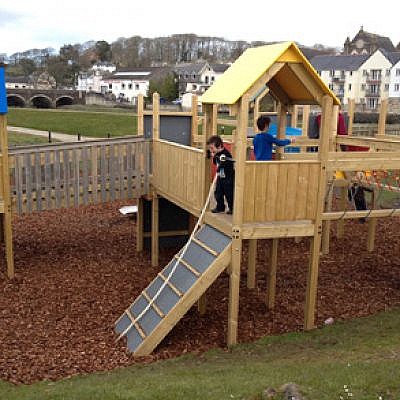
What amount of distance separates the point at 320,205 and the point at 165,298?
2.65 metres

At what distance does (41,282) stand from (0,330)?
221 cm

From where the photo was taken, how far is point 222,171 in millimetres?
7867

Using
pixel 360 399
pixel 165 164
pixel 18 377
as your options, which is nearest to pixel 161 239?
pixel 165 164

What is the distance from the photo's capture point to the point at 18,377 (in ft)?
21.1

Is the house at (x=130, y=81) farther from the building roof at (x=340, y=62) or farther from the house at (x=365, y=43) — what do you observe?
the house at (x=365, y=43)

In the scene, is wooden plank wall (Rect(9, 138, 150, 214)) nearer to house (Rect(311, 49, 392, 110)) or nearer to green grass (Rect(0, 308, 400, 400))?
green grass (Rect(0, 308, 400, 400))

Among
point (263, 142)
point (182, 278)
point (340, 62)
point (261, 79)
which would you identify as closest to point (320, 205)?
point (263, 142)

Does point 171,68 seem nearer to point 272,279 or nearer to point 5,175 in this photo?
point 5,175

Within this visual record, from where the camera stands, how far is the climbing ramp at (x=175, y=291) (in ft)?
23.5

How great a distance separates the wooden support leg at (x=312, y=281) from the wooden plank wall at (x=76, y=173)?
15.5 feet

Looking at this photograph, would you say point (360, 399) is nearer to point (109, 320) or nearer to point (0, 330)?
point (109, 320)

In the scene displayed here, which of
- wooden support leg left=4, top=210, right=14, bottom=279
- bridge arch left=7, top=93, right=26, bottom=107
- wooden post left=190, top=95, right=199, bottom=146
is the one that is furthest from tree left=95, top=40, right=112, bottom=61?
wooden support leg left=4, top=210, right=14, bottom=279

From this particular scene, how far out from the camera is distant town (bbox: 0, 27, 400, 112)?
82.8 metres

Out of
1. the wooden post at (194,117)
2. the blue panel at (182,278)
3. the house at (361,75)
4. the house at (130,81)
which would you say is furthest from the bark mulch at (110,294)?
the house at (130,81)
